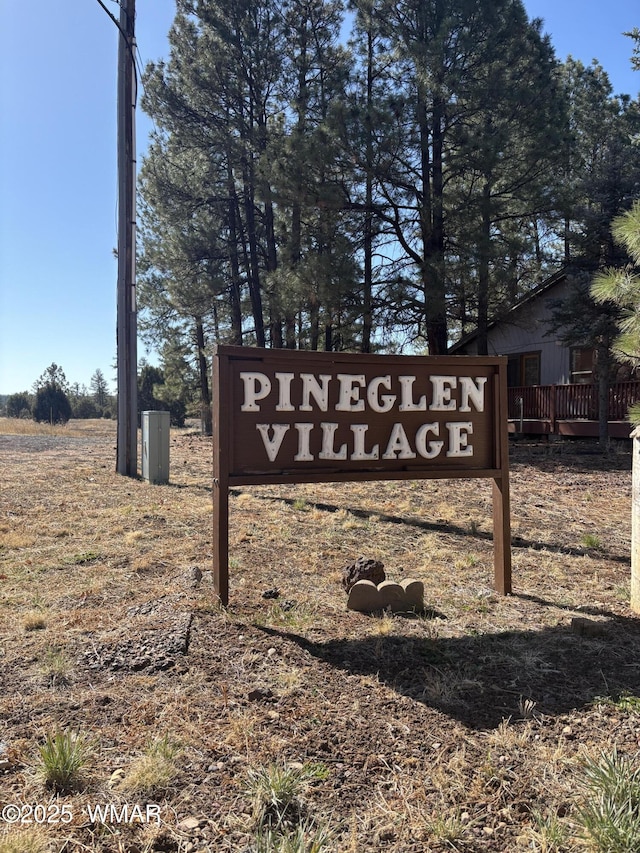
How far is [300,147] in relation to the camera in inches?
534

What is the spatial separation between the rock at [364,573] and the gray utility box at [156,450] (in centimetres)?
588

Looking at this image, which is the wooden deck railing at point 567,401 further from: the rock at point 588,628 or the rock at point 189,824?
the rock at point 189,824

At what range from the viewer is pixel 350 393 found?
3963 millimetres

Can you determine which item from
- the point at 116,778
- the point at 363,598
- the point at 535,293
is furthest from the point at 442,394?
the point at 535,293

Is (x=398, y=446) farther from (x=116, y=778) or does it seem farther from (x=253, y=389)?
(x=116, y=778)

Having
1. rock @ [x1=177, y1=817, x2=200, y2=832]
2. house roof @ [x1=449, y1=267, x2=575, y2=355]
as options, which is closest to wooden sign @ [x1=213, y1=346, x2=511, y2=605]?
rock @ [x1=177, y1=817, x2=200, y2=832]

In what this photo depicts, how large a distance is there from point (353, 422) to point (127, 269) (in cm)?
769

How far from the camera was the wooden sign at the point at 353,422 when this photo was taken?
3.72m

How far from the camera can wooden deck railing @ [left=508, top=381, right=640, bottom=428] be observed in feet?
48.1

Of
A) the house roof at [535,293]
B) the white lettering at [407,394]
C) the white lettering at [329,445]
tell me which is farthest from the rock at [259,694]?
the house roof at [535,293]

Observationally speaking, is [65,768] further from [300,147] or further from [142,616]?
[300,147]

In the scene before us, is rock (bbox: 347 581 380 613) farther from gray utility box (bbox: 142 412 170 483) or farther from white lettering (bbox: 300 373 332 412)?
gray utility box (bbox: 142 412 170 483)

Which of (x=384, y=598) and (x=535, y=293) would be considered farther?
(x=535, y=293)

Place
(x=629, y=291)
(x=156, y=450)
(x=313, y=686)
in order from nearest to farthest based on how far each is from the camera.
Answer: (x=313, y=686), (x=629, y=291), (x=156, y=450)
